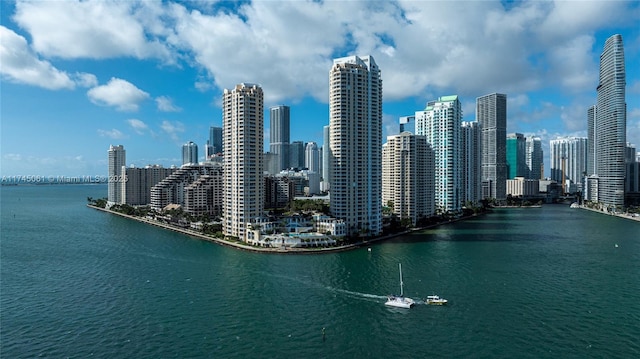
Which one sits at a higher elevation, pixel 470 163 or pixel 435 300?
pixel 470 163

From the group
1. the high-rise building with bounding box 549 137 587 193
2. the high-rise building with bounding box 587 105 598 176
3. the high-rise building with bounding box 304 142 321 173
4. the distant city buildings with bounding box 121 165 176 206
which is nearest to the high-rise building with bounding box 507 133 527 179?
the high-rise building with bounding box 549 137 587 193

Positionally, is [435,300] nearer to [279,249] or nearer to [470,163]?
[279,249]

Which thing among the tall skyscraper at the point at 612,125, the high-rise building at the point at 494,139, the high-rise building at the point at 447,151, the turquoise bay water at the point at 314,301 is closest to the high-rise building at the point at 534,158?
the high-rise building at the point at 494,139

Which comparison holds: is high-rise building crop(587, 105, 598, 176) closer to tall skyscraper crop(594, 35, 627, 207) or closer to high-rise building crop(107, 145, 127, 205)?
tall skyscraper crop(594, 35, 627, 207)

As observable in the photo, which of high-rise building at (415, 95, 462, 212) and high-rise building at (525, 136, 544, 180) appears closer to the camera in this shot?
high-rise building at (415, 95, 462, 212)

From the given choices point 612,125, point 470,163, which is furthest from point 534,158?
point 470,163

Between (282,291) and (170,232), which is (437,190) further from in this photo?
(282,291)
